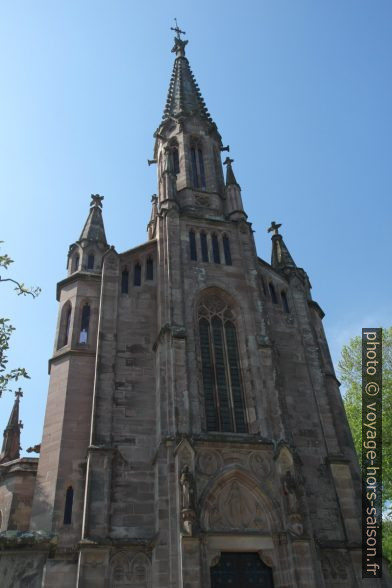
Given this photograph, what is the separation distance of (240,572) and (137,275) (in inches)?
503

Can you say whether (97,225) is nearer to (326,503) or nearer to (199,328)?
(199,328)

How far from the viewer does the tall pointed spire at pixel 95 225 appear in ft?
84.8

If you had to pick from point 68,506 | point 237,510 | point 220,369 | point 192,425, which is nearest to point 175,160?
point 220,369

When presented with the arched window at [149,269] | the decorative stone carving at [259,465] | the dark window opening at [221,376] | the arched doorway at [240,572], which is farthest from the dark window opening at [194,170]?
the arched doorway at [240,572]

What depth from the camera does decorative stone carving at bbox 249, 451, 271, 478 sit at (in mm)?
17625

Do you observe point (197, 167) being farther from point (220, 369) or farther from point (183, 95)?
point (220, 369)

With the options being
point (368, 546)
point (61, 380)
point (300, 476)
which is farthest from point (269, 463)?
point (61, 380)

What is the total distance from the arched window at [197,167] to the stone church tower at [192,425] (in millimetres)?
3153

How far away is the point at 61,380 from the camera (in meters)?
20.4

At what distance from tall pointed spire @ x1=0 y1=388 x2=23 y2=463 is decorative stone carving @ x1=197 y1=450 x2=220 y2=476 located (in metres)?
11.3

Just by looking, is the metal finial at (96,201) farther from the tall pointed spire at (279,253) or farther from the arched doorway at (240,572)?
the arched doorway at (240,572)

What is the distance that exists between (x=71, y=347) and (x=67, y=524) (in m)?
6.91

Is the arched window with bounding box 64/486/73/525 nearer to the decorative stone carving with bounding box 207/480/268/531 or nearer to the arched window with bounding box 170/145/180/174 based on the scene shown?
the decorative stone carving with bounding box 207/480/268/531

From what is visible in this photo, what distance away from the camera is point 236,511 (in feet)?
55.4
